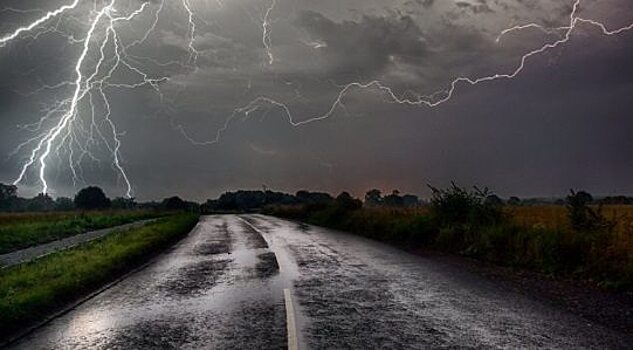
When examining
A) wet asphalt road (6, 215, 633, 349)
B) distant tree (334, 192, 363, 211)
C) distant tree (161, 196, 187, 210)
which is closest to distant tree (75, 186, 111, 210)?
distant tree (161, 196, 187, 210)

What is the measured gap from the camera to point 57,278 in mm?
12211

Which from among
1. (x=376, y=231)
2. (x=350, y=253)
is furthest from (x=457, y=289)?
(x=376, y=231)

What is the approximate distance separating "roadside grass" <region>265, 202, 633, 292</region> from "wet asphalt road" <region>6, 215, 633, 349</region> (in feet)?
7.53

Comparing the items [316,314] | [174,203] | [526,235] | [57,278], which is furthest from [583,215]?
[174,203]

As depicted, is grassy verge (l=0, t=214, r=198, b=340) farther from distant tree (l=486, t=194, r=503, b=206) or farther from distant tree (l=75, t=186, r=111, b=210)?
distant tree (l=75, t=186, r=111, b=210)

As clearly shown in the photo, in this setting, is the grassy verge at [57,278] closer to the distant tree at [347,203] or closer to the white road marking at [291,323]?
the white road marking at [291,323]

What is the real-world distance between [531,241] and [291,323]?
950 centimetres

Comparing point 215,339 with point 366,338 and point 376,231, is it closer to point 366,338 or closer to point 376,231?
point 366,338

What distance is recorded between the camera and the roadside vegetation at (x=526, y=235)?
1224 cm

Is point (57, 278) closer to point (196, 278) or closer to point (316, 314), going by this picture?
point (196, 278)

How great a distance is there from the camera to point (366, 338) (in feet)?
22.8

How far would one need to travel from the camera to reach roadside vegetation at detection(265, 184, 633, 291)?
12242mm

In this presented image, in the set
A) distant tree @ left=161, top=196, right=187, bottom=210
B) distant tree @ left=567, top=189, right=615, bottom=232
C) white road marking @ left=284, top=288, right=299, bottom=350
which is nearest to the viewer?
white road marking @ left=284, top=288, right=299, bottom=350

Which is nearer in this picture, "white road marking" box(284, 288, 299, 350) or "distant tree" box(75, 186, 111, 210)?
"white road marking" box(284, 288, 299, 350)
